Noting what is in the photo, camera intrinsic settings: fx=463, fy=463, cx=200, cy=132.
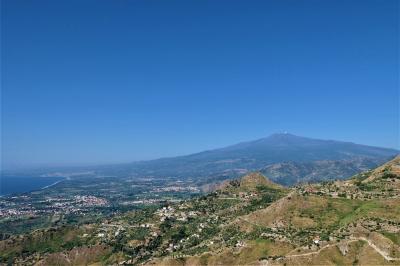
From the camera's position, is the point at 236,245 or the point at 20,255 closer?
the point at 236,245

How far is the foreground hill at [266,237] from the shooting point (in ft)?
415

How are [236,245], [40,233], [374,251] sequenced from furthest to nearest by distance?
1. [40,233]
2. [236,245]
3. [374,251]

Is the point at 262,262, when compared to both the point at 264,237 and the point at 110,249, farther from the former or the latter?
the point at 110,249

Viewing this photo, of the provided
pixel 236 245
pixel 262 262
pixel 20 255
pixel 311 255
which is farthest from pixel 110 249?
pixel 311 255

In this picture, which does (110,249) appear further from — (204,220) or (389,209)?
(389,209)

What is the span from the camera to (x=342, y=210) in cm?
15612

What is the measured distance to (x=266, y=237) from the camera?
5684 inches

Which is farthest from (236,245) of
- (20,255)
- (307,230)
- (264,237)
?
(20,255)

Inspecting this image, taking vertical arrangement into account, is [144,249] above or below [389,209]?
below

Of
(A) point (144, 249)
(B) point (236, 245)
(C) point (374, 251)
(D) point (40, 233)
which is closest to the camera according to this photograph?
(C) point (374, 251)

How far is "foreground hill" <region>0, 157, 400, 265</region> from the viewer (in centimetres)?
12644

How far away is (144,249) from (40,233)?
180 feet

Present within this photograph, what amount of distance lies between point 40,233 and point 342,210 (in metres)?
124

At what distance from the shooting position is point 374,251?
399 feet
